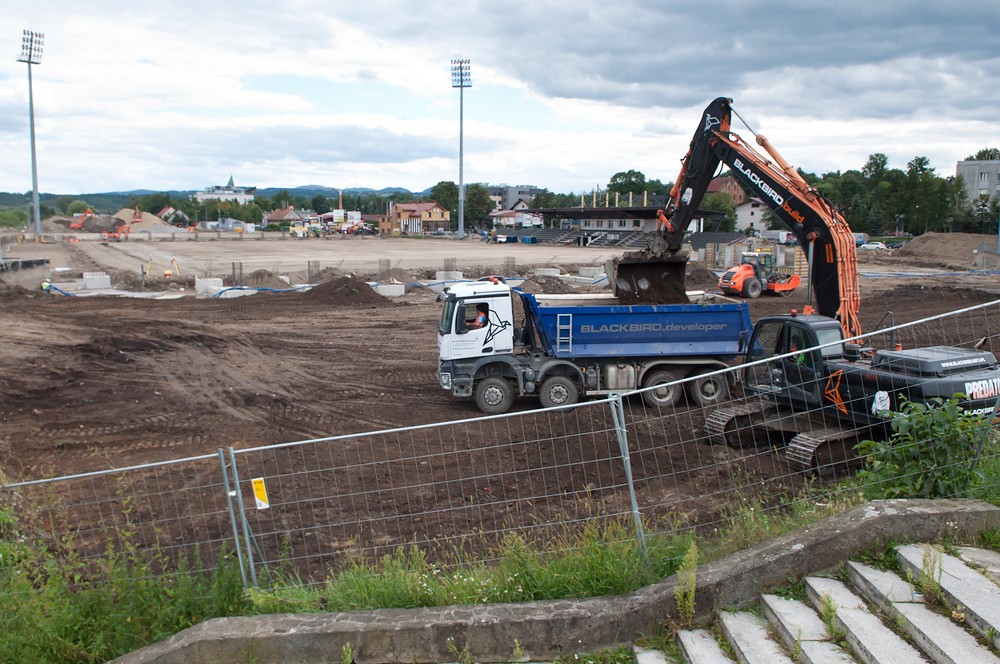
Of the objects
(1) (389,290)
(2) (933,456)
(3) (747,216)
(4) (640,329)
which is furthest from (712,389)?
(3) (747,216)

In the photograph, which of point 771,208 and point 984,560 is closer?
point 984,560

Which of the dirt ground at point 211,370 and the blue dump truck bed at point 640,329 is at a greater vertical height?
the blue dump truck bed at point 640,329

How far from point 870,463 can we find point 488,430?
23.8 feet

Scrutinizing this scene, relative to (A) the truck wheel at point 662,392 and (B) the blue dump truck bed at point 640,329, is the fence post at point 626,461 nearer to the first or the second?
(A) the truck wheel at point 662,392

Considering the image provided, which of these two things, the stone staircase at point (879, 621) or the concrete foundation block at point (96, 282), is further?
the concrete foundation block at point (96, 282)

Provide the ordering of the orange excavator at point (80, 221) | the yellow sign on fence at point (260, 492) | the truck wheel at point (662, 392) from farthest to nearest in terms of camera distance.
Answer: the orange excavator at point (80, 221), the truck wheel at point (662, 392), the yellow sign on fence at point (260, 492)

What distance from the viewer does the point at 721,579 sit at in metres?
4.88

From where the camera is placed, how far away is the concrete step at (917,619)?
13.4 ft

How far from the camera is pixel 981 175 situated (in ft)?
333

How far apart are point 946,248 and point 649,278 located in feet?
150

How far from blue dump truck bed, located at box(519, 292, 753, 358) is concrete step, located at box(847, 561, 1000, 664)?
9205mm

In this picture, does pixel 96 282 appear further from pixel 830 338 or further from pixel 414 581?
pixel 414 581

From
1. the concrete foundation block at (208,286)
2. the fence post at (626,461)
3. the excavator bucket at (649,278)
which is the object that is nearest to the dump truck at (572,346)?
the excavator bucket at (649,278)

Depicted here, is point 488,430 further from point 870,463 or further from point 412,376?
point 870,463
